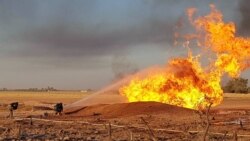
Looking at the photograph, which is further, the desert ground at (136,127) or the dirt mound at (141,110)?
the dirt mound at (141,110)

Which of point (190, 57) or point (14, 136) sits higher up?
point (190, 57)

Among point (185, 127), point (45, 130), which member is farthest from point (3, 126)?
point (185, 127)

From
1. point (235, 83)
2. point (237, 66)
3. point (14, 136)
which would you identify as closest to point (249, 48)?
point (237, 66)

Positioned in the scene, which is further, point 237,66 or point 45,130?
point 237,66

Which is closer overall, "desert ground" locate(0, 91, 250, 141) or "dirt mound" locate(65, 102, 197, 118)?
"desert ground" locate(0, 91, 250, 141)

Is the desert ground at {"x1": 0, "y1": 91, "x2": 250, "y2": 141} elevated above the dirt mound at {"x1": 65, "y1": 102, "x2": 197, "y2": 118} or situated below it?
below

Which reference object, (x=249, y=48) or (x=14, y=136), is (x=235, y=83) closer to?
(x=249, y=48)

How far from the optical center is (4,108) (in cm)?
5003

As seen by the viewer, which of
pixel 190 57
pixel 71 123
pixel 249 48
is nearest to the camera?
pixel 71 123

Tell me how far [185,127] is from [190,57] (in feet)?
44.0

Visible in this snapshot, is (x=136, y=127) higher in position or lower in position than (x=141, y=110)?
lower

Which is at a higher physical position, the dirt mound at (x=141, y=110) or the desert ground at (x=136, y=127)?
the dirt mound at (x=141, y=110)

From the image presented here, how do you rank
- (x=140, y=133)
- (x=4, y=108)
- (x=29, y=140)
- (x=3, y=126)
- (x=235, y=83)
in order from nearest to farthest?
(x=29, y=140) < (x=140, y=133) < (x=3, y=126) < (x=4, y=108) < (x=235, y=83)

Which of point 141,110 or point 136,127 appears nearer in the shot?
point 136,127
